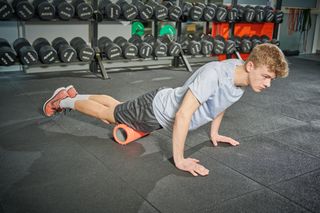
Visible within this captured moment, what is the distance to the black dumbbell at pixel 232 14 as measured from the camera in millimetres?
4809

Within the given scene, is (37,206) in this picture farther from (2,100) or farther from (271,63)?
(2,100)

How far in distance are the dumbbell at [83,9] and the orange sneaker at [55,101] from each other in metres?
1.66

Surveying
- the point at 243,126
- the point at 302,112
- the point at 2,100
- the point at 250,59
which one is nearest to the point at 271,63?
the point at 250,59

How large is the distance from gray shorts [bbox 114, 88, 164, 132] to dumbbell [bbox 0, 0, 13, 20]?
2051 millimetres

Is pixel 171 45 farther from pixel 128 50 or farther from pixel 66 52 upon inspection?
pixel 66 52

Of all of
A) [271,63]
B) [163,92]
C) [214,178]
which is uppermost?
[271,63]

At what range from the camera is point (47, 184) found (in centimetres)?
155

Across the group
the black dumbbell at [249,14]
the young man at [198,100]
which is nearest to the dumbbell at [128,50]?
the black dumbbell at [249,14]

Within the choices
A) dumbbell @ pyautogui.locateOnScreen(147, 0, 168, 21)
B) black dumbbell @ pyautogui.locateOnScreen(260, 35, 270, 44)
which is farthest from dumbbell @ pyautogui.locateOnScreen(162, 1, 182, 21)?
black dumbbell @ pyautogui.locateOnScreen(260, 35, 270, 44)

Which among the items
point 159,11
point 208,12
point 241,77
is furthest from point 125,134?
point 208,12

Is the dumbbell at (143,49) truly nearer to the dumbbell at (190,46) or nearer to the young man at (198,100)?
the dumbbell at (190,46)

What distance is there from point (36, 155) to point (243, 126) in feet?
4.74

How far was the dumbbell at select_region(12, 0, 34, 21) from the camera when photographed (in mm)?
3357

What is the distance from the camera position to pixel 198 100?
5.03ft
